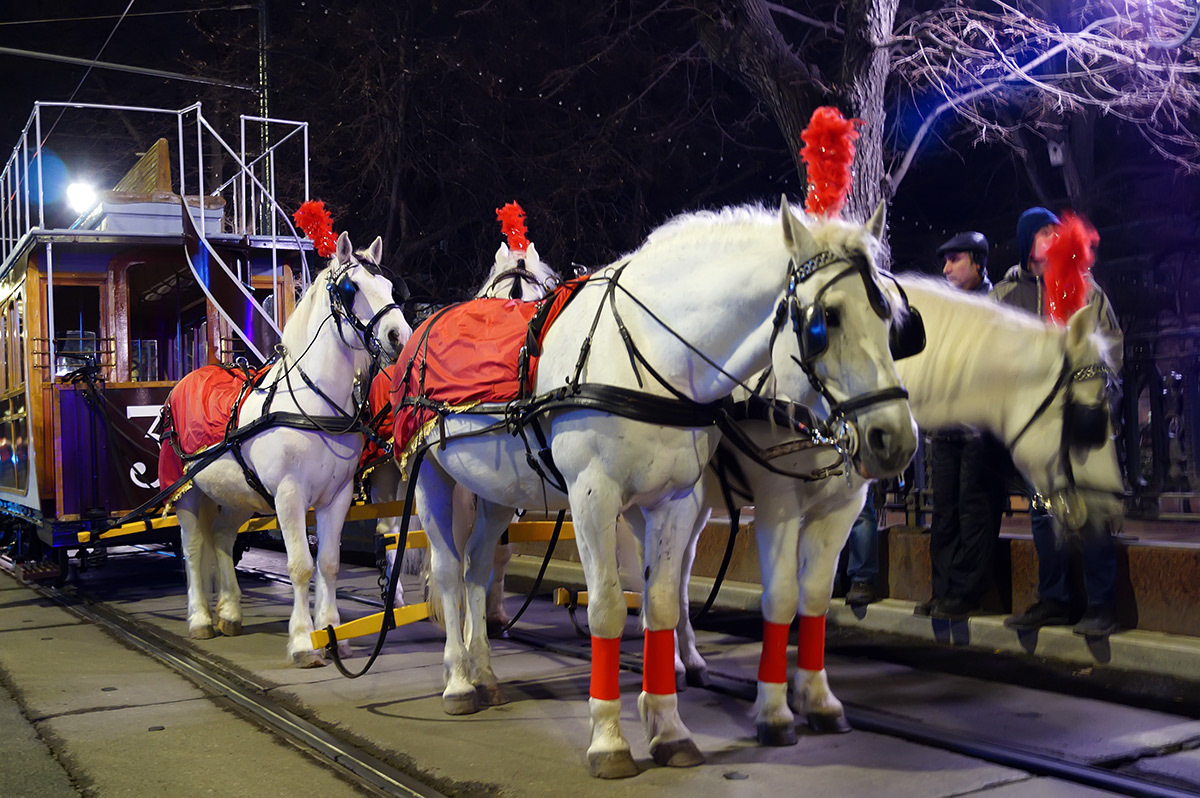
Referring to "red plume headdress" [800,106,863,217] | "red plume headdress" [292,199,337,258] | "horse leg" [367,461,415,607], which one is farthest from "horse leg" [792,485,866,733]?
"horse leg" [367,461,415,607]

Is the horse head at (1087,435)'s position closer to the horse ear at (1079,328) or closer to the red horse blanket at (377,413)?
the horse ear at (1079,328)

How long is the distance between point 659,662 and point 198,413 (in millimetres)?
4801

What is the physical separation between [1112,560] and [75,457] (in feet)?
27.3

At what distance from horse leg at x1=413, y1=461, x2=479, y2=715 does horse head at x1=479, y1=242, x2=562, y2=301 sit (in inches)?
83.2

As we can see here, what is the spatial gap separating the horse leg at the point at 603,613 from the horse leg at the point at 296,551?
3.05 meters

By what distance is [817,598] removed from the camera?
484 centimetres

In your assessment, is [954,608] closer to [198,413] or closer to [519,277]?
[519,277]

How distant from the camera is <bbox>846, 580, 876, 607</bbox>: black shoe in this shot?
7.27m

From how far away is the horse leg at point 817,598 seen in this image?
15.8ft

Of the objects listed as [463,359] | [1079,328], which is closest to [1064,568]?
[1079,328]

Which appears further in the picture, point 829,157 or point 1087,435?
point 1087,435

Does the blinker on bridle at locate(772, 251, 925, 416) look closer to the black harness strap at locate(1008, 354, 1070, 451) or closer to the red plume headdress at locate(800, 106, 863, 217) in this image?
the red plume headdress at locate(800, 106, 863, 217)

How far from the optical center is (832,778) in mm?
4133

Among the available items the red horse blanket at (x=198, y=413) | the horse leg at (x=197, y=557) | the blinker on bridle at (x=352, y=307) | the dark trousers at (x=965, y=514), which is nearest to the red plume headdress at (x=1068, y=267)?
the dark trousers at (x=965, y=514)
